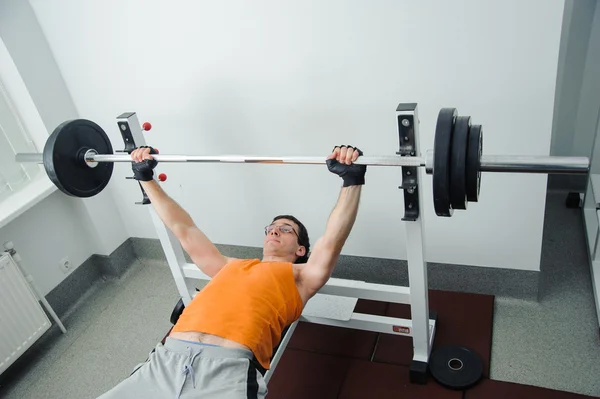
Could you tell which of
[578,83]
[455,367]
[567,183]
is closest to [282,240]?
[455,367]

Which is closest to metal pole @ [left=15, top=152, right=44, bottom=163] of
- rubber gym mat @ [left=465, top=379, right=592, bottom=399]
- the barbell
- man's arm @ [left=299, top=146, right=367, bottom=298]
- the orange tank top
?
the barbell

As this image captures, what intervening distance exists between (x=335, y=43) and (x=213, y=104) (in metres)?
0.70

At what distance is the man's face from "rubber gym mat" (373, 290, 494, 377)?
597mm

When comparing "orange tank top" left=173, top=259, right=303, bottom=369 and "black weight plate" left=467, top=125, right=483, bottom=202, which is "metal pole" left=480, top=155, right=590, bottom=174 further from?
"orange tank top" left=173, top=259, right=303, bottom=369

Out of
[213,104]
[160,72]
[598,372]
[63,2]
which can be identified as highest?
[63,2]

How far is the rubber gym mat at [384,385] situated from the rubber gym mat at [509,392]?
7 cm

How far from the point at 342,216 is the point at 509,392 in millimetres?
978

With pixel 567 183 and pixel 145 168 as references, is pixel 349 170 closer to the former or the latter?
pixel 145 168

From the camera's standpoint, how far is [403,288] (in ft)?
7.16

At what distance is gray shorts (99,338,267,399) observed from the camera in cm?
163

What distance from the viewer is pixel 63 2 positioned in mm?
2551

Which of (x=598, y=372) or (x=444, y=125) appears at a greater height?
(x=444, y=125)

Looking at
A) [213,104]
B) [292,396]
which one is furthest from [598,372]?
[213,104]

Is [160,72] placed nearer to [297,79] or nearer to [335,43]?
[297,79]
